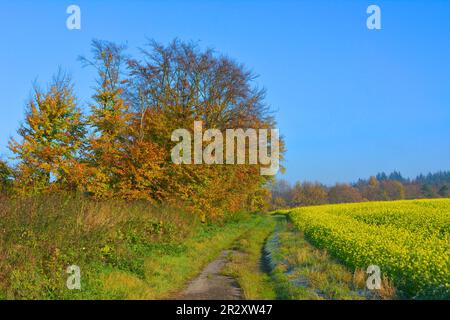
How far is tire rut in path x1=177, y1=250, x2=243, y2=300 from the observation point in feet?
32.4

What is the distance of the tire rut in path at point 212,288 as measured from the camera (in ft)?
32.4

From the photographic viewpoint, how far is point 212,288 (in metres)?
10.9

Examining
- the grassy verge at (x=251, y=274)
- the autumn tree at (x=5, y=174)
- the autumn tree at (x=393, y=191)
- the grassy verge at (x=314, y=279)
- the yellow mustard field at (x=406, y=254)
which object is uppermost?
the autumn tree at (x=5, y=174)

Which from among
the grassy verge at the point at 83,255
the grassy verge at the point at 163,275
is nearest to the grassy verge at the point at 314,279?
the grassy verge at the point at 163,275

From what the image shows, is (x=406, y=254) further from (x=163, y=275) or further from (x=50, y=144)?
(x=50, y=144)

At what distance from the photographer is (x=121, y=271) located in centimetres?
1111

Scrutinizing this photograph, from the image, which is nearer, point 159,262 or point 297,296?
point 297,296

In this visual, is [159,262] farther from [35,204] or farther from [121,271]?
[35,204]

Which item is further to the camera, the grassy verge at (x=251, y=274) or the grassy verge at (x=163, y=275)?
the grassy verge at (x=251, y=274)

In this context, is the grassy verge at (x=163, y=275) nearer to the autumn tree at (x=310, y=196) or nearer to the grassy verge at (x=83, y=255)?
the grassy verge at (x=83, y=255)

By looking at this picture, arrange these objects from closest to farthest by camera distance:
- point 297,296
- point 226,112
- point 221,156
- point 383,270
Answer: point 297,296 → point 383,270 → point 221,156 → point 226,112

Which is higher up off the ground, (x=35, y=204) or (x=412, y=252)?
(x=35, y=204)
